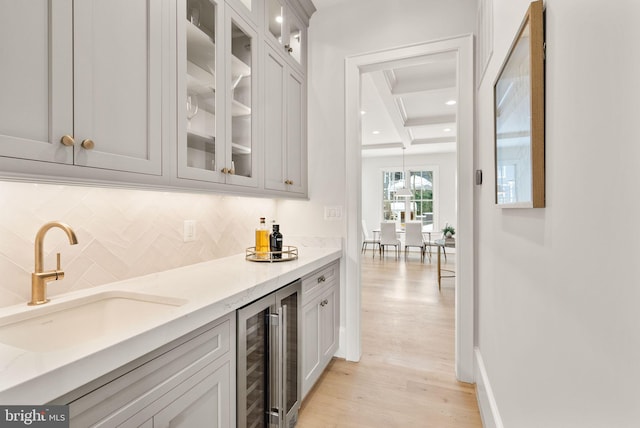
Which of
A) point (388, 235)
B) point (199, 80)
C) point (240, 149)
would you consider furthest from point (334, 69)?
point (388, 235)

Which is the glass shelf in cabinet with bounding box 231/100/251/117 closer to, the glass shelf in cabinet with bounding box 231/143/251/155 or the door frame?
the glass shelf in cabinet with bounding box 231/143/251/155

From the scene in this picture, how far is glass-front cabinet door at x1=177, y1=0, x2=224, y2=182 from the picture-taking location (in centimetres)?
135

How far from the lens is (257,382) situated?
→ 1364 mm

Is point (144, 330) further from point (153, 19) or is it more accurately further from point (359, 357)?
point (359, 357)

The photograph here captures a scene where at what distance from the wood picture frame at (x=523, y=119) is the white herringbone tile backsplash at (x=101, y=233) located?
1610mm

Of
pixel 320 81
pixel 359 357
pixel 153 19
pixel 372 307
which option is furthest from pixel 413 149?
pixel 153 19

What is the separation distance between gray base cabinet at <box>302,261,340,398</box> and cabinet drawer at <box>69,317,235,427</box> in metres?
0.81

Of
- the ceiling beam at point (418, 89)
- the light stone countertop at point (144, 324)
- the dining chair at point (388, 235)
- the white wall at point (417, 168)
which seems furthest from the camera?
the white wall at point (417, 168)

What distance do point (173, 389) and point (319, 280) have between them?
1.24 meters

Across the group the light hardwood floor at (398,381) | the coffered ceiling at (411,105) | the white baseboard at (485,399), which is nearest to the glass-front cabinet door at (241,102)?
the coffered ceiling at (411,105)

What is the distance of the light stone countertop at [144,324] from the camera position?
24.0 inches

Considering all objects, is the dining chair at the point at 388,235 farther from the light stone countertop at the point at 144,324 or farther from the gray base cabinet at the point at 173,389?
the gray base cabinet at the point at 173,389

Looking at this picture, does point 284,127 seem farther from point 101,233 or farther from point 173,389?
point 173,389

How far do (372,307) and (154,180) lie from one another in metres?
3.22
